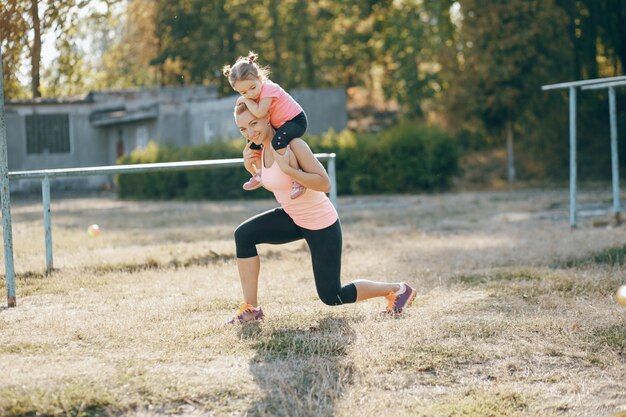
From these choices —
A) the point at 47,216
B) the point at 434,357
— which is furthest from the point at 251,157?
the point at 47,216

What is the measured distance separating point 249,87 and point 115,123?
108 feet

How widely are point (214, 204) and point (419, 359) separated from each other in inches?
749

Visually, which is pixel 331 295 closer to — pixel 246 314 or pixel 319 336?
pixel 319 336

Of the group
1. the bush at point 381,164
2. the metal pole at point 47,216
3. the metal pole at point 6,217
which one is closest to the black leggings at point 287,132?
the metal pole at point 6,217

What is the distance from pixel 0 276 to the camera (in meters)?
9.28

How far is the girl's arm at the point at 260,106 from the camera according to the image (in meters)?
6.14

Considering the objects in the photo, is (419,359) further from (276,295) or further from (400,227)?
(400,227)

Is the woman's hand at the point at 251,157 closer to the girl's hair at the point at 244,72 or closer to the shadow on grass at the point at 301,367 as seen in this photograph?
the girl's hair at the point at 244,72

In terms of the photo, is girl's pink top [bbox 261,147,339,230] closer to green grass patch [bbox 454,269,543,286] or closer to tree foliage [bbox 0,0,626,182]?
green grass patch [bbox 454,269,543,286]

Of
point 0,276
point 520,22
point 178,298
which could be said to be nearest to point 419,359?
point 178,298

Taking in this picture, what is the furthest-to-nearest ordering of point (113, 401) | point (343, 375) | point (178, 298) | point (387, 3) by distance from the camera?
point (387, 3) → point (178, 298) → point (343, 375) → point (113, 401)

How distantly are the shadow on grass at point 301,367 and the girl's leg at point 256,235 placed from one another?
46 cm

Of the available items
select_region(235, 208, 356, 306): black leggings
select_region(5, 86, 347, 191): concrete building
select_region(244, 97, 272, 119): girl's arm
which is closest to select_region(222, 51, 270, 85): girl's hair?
select_region(244, 97, 272, 119): girl's arm

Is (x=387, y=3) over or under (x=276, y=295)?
over
